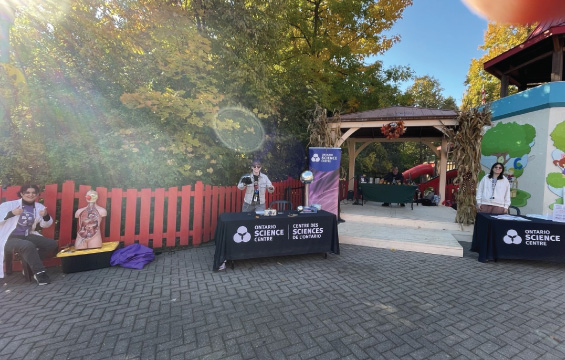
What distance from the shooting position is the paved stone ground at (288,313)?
2533mm

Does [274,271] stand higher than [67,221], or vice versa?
[67,221]

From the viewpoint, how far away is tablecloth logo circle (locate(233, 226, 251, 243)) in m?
4.58

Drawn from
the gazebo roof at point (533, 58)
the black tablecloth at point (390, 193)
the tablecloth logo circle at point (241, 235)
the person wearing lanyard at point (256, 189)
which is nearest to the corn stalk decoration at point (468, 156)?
the black tablecloth at point (390, 193)

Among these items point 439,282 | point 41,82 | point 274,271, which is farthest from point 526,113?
point 41,82

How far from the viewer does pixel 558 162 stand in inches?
299

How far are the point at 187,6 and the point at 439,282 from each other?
8.69m

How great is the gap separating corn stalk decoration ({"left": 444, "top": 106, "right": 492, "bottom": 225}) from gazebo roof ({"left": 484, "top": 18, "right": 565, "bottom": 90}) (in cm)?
358

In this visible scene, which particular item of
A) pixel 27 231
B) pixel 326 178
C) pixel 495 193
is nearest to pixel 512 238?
pixel 495 193

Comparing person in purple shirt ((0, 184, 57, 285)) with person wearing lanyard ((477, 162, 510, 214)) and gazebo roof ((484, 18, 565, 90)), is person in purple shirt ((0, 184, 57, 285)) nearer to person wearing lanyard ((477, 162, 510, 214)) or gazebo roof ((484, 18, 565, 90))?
person wearing lanyard ((477, 162, 510, 214))

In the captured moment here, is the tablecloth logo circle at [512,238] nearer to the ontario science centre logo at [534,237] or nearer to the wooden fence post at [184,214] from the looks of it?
the ontario science centre logo at [534,237]

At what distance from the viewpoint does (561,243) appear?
15.8 ft

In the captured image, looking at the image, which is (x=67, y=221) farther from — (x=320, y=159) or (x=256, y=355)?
(x=320, y=159)

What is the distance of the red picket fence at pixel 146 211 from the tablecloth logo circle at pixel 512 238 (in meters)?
5.91

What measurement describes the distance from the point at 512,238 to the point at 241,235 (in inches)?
202
